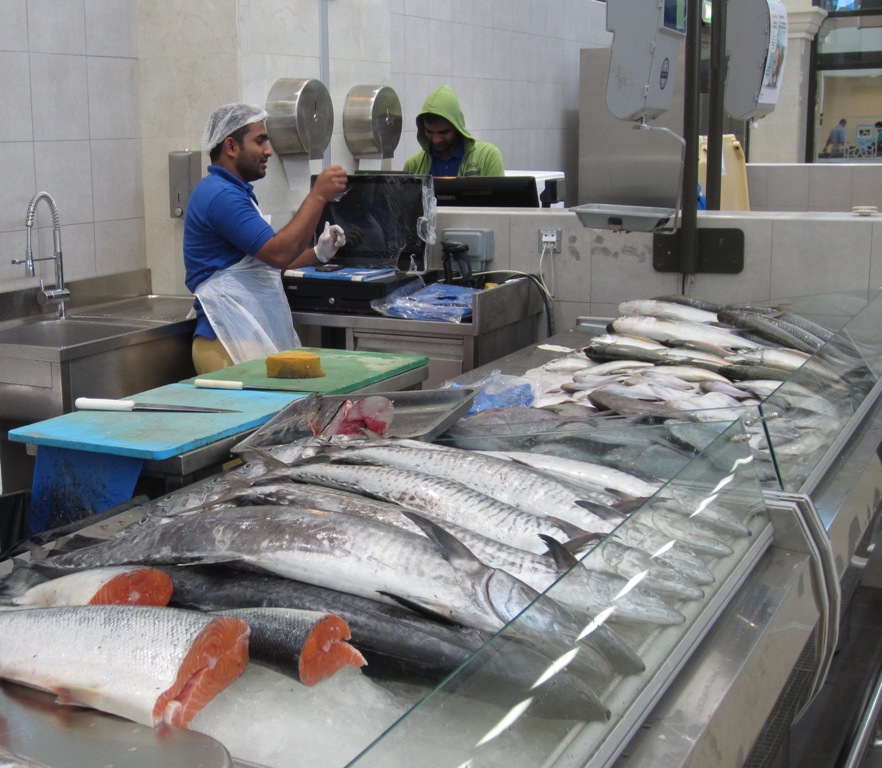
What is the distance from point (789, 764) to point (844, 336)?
124 centimetres

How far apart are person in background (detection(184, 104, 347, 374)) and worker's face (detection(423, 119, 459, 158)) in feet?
5.53

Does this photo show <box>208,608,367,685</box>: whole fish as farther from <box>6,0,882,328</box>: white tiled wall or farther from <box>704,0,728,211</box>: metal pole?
<box>704,0,728,211</box>: metal pole

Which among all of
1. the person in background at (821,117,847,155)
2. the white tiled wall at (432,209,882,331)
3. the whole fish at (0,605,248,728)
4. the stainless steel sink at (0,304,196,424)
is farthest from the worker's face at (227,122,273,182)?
the person in background at (821,117,847,155)

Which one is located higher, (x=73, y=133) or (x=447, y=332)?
(x=73, y=133)

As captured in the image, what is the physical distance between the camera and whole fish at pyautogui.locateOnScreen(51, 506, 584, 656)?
57.3 inches

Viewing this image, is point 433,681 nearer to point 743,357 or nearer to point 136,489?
point 136,489

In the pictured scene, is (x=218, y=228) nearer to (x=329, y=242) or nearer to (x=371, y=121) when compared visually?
(x=329, y=242)

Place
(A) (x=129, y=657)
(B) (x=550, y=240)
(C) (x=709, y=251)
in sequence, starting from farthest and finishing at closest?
(B) (x=550, y=240)
(C) (x=709, y=251)
(A) (x=129, y=657)

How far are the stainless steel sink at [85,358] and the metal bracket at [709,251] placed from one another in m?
2.30

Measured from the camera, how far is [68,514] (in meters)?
2.86

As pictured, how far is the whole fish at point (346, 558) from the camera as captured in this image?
1.46m

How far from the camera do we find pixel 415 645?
143 centimetres

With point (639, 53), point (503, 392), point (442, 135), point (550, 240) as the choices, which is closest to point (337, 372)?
point (503, 392)

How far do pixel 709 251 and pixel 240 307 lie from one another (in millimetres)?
A: 2131
